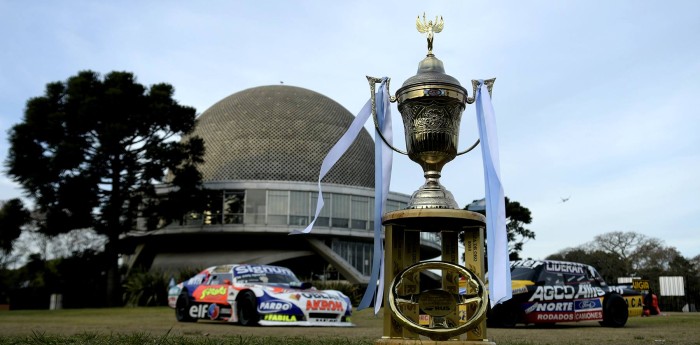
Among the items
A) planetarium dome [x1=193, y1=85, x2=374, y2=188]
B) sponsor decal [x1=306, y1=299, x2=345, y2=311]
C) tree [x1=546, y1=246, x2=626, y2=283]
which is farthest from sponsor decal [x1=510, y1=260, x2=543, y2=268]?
tree [x1=546, y1=246, x2=626, y2=283]

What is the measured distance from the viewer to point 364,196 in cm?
4403

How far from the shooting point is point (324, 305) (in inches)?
511

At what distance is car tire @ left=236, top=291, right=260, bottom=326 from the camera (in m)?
12.8

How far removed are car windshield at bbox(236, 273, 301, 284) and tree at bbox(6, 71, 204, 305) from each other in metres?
20.9

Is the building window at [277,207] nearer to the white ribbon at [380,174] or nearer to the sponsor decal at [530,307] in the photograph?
the sponsor decal at [530,307]

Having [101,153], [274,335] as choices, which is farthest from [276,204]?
[274,335]

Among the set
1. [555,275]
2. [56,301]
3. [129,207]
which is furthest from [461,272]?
[56,301]

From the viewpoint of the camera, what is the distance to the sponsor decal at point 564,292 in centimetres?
1309

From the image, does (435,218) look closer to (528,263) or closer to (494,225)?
(494,225)

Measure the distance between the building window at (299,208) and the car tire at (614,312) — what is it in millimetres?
29184

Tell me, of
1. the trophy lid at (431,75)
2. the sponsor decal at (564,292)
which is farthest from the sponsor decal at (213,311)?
the trophy lid at (431,75)

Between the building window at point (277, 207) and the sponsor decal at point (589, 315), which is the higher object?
the building window at point (277, 207)

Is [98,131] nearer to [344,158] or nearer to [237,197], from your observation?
[237,197]

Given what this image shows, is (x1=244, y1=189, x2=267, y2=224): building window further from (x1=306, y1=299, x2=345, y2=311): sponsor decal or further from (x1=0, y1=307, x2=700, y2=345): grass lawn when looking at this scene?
(x1=0, y1=307, x2=700, y2=345): grass lawn
